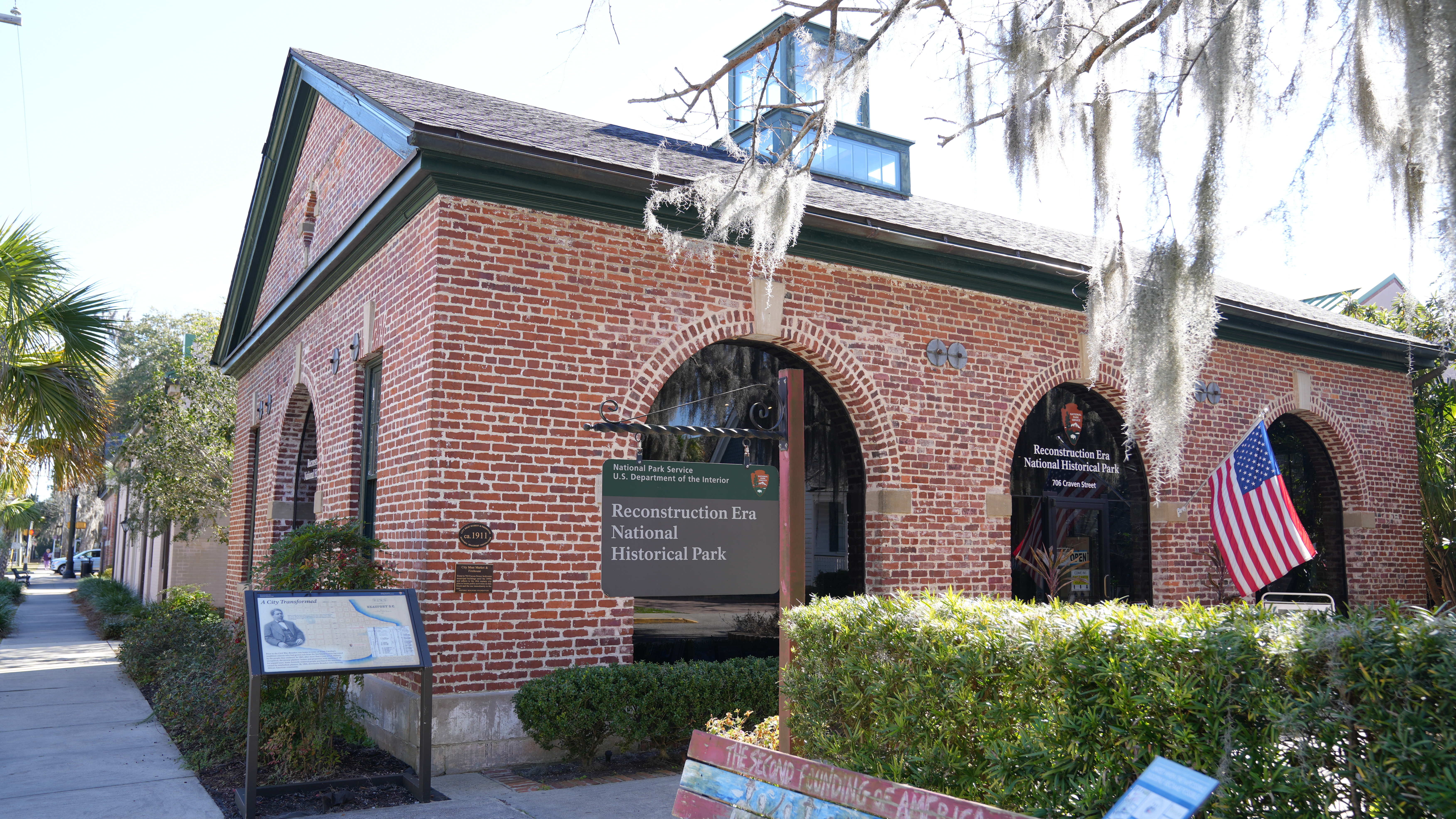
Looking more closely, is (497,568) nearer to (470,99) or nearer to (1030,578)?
(470,99)

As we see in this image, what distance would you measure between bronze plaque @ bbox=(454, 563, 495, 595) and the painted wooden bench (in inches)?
129

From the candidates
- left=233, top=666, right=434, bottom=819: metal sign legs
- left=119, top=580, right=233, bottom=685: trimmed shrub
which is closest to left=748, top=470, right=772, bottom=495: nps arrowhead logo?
left=233, top=666, right=434, bottom=819: metal sign legs

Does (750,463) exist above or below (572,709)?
above

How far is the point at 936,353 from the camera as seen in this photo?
401 inches

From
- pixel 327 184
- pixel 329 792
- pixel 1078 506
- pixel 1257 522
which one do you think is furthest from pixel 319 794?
pixel 1257 522

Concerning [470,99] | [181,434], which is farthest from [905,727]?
[181,434]

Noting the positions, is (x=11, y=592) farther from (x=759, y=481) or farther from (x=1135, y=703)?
(x=1135, y=703)

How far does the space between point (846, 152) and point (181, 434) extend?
14183 mm

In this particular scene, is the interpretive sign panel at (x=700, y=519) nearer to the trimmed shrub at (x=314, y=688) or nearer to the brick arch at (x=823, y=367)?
the brick arch at (x=823, y=367)

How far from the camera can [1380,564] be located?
45.8 feet

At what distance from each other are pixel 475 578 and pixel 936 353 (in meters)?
5.22

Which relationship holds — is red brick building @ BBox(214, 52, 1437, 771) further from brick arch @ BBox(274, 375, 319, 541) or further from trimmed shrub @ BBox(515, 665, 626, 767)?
trimmed shrub @ BBox(515, 665, 626, 767)

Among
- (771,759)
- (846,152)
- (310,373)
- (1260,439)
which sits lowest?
(771,759)

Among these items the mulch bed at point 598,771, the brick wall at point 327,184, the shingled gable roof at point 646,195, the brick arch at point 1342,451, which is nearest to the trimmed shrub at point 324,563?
the mulch bed at point 598,771
